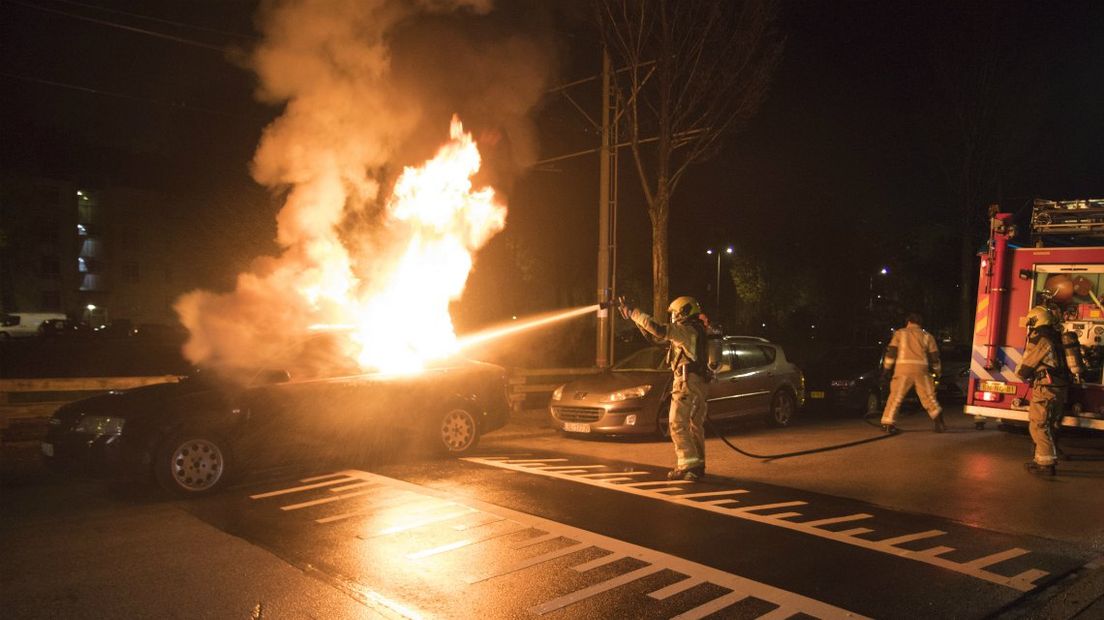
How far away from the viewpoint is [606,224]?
1374cm

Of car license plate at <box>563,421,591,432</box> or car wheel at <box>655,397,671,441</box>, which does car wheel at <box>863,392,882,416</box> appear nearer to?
car wheel at <box>655,397,671,441</box>

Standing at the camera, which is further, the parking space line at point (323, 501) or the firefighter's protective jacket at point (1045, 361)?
the firefighter's protective jacket at point (1045, 361)

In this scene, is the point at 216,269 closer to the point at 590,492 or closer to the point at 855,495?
the point at 590,492

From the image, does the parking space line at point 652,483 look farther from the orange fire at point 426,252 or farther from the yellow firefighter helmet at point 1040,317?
the yellow firefighter helmet at point 1040,317

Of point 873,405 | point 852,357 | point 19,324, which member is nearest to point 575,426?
point 873,405

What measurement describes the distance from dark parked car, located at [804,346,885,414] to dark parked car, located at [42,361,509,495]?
27.1ft

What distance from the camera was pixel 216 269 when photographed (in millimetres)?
23375

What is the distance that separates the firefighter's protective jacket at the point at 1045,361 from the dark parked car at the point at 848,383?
6096mm

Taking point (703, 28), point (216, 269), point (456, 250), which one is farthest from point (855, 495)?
point (216, 269)

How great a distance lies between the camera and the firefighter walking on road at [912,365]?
1166 centimetres

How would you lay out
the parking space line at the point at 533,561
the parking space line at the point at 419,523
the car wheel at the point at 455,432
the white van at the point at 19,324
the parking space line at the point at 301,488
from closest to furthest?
the parking space line at the point at 533,561 < the parking space line at the point at 419,523 < the parking space line at the point at 301,488 < the car wheel at the point at 455,432 < the white van at the point at 19,324

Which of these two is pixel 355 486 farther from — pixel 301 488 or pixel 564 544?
pixel 564 544

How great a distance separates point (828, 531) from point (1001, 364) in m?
5.64

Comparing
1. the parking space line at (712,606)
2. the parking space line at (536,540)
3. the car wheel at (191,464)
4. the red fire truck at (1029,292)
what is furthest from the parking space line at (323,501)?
the red fire truck at (1029,292)
